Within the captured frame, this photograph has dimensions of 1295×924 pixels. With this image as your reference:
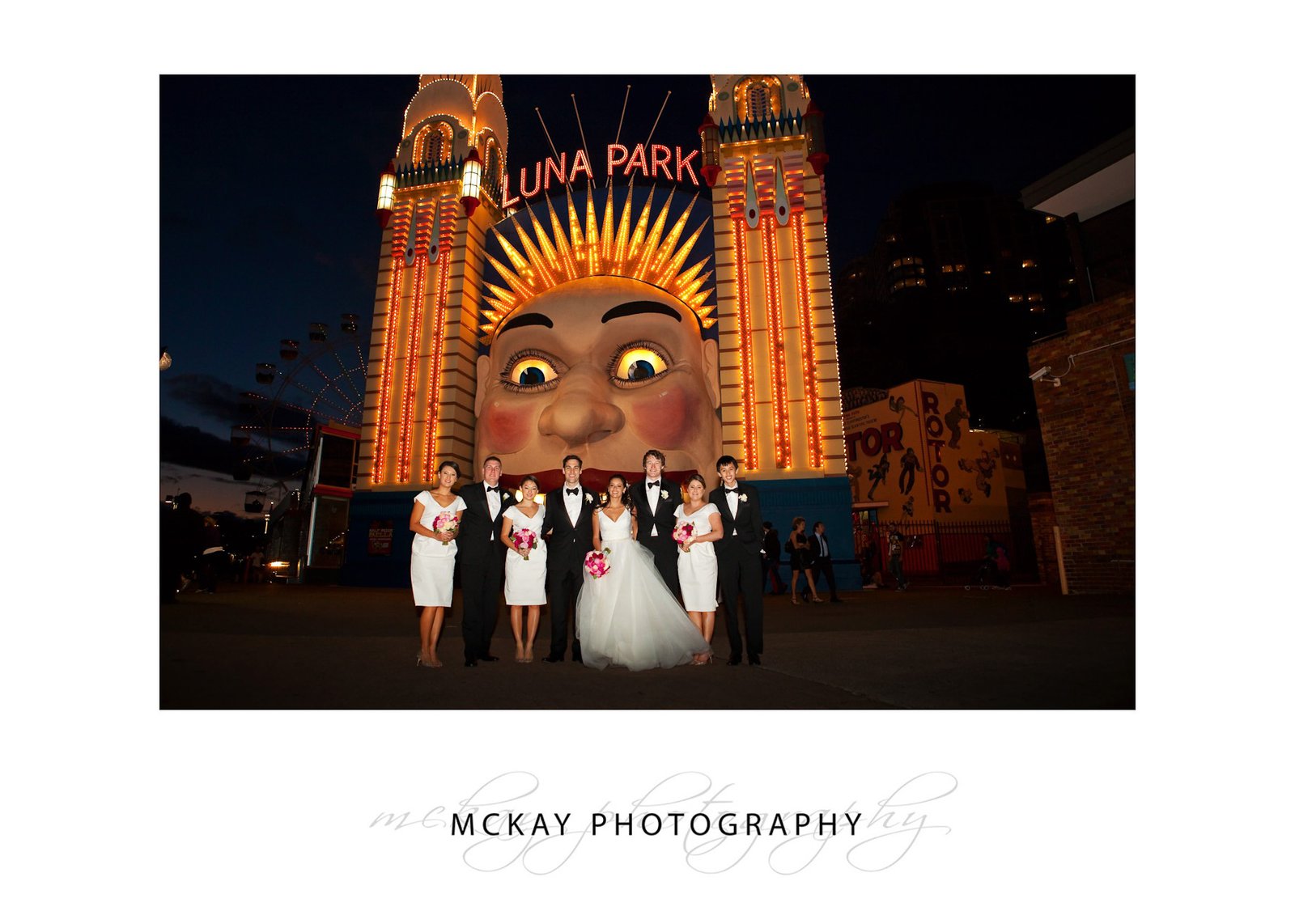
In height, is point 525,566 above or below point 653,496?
below

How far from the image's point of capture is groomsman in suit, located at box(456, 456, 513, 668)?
4715mm

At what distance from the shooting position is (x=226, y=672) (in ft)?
13.5

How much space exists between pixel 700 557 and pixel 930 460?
54.1ft

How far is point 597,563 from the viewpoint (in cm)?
459

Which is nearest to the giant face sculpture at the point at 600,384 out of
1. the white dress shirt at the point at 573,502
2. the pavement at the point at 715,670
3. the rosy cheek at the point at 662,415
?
the rosy cheek at the point at 662,415

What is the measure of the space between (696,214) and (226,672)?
10431mm

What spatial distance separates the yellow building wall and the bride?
15.1 metres

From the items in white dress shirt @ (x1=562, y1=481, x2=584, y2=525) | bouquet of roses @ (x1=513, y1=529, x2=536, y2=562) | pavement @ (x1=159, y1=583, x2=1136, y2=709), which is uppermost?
white dress shirt @ (x1=562, y1=481, x2=584, y2=525)

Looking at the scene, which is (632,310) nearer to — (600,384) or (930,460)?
(600,384)

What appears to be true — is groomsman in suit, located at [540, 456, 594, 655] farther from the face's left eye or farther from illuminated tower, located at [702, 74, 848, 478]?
illuminated tower, located at [702, 74, 848, 478]

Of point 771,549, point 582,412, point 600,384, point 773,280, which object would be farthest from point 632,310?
point 771,549

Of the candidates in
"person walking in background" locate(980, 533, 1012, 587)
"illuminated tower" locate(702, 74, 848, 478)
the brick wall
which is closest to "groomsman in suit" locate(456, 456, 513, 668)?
"illuminated tower" locate(702, 74, 848, 478)

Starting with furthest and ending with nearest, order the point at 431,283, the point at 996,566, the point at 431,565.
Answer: the point at 431,283 < the point at 996,566 < the point at 431,565
